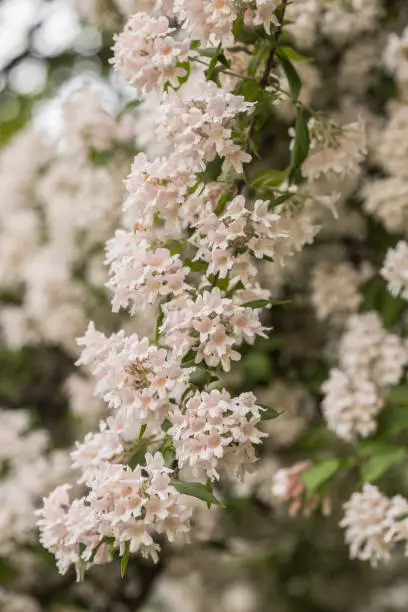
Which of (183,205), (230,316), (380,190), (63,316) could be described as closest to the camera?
(230,316)

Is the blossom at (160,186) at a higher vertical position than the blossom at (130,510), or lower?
higher

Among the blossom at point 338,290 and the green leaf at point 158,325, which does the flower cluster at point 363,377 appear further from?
the green leaf at point 158,325

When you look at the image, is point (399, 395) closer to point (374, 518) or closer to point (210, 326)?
point (374, 518)

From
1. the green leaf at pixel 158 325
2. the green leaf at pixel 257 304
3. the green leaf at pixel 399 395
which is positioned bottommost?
the green leaf at pixel 399 395

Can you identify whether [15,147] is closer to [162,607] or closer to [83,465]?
[83,465]

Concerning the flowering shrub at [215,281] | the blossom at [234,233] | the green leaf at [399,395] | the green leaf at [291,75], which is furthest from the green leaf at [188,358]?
the green leaf at [399,395]

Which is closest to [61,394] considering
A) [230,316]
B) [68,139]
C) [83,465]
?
[68,139]

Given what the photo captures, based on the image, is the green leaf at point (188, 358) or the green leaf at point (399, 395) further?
the green leaf at point (399, 395)
